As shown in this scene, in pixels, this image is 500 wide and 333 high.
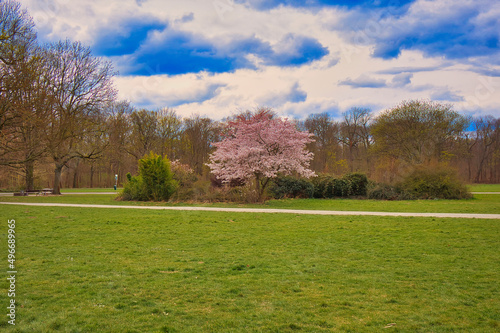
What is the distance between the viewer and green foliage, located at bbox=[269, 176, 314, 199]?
23250mm

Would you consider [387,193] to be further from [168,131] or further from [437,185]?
[168,131]

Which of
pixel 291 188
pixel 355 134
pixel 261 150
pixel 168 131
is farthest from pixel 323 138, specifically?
pixel 261 150

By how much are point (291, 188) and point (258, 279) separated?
18653mm

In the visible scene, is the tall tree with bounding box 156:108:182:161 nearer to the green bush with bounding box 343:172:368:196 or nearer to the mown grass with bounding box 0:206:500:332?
the green bush with bounding box 343:172:368:196

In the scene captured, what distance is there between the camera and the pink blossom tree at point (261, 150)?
19.6 metres

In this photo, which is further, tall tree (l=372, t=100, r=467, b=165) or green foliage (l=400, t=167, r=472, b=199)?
tall tree (l=372, t=100, r=467, b=165)

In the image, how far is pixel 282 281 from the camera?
522 centimetres

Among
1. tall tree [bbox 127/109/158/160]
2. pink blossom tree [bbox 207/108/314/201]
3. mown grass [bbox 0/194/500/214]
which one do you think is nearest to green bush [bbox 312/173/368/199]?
mown grass [bbox 0/194/500/214]

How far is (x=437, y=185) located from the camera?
21797mm

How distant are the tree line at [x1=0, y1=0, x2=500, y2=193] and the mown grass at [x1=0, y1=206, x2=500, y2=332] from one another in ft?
44.8

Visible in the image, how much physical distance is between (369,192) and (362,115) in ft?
105

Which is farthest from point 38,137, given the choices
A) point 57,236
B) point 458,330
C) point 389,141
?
point 389,141

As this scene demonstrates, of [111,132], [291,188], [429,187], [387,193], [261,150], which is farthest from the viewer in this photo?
[111,132]

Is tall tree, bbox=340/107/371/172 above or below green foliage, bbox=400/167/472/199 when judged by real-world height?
above
